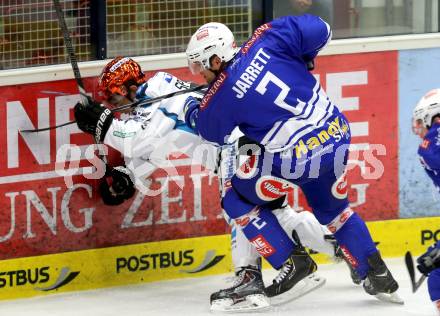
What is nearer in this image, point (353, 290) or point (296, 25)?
point (296, 25)

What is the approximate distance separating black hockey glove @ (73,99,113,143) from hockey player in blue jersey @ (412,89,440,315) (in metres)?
1.39

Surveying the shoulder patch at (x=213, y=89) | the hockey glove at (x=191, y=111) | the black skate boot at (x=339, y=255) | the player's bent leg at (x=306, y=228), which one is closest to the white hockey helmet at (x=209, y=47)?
the shoulder patch at (x=213, y=89)

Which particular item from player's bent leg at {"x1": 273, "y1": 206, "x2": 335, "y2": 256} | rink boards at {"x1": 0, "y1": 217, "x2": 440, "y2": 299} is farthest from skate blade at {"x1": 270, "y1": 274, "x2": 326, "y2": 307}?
rink boards at {"x1": 0, "y1": 217, "x2": 440, "y2": 299}

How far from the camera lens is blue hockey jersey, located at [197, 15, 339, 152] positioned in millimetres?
6211

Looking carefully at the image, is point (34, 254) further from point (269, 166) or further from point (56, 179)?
point (269, 166)

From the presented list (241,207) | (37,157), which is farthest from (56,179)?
(241,207)

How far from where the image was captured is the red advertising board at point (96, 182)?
22.0ft

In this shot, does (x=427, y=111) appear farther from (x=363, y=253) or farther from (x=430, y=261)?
(x=363, y=253)

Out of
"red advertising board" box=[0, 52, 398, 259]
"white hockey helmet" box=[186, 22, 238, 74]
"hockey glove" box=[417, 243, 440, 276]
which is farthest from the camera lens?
"red advertising board" box=[0, 52, 398, 259]

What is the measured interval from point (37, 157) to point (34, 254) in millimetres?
441

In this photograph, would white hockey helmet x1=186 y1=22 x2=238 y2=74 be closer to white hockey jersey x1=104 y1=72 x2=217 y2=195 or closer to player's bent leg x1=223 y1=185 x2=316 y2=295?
white hockey jersey x1=104 y1=72 x2=217 y2=195

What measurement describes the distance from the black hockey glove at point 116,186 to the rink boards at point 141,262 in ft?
0.83

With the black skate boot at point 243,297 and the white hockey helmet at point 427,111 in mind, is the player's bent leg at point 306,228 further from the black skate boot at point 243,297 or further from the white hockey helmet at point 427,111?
the white hockey helmet at point 427,111

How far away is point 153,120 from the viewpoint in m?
6.68
